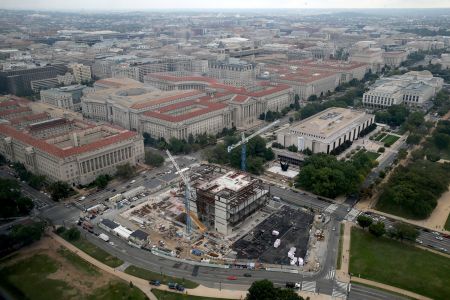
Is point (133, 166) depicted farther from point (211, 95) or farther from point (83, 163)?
point (211, 95)

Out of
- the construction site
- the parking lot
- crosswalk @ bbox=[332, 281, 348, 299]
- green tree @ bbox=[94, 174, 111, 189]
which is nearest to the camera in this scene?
crosswalk @ bbox=[332, 281, 348, 299]

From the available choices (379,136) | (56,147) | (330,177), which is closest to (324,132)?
(330,177)

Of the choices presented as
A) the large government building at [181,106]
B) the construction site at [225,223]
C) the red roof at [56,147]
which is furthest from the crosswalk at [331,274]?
the large government building at [181,106]

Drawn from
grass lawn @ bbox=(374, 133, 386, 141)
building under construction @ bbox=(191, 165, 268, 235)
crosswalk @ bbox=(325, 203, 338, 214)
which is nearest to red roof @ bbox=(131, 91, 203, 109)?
building under construction @ bbox=(191, 165, 268, 235)

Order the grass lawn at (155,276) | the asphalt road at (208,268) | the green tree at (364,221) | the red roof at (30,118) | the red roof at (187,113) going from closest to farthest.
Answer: the grass lawn at (155,276)
the asphalt road at (208,268)
the green tree at (364,221)
the red roof at (30,118)
the red roof at (187,113)

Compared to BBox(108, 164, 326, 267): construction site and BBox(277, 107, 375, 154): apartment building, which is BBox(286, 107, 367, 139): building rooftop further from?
BBox(108, 164, 326, 267): construction site

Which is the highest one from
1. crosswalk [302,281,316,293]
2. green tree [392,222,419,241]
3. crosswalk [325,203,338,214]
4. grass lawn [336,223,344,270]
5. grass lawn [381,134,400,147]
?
green tree [392,222,419,241]

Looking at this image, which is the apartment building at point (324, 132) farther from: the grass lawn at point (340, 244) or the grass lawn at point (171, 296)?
the grass lawn at point (171, 296)
